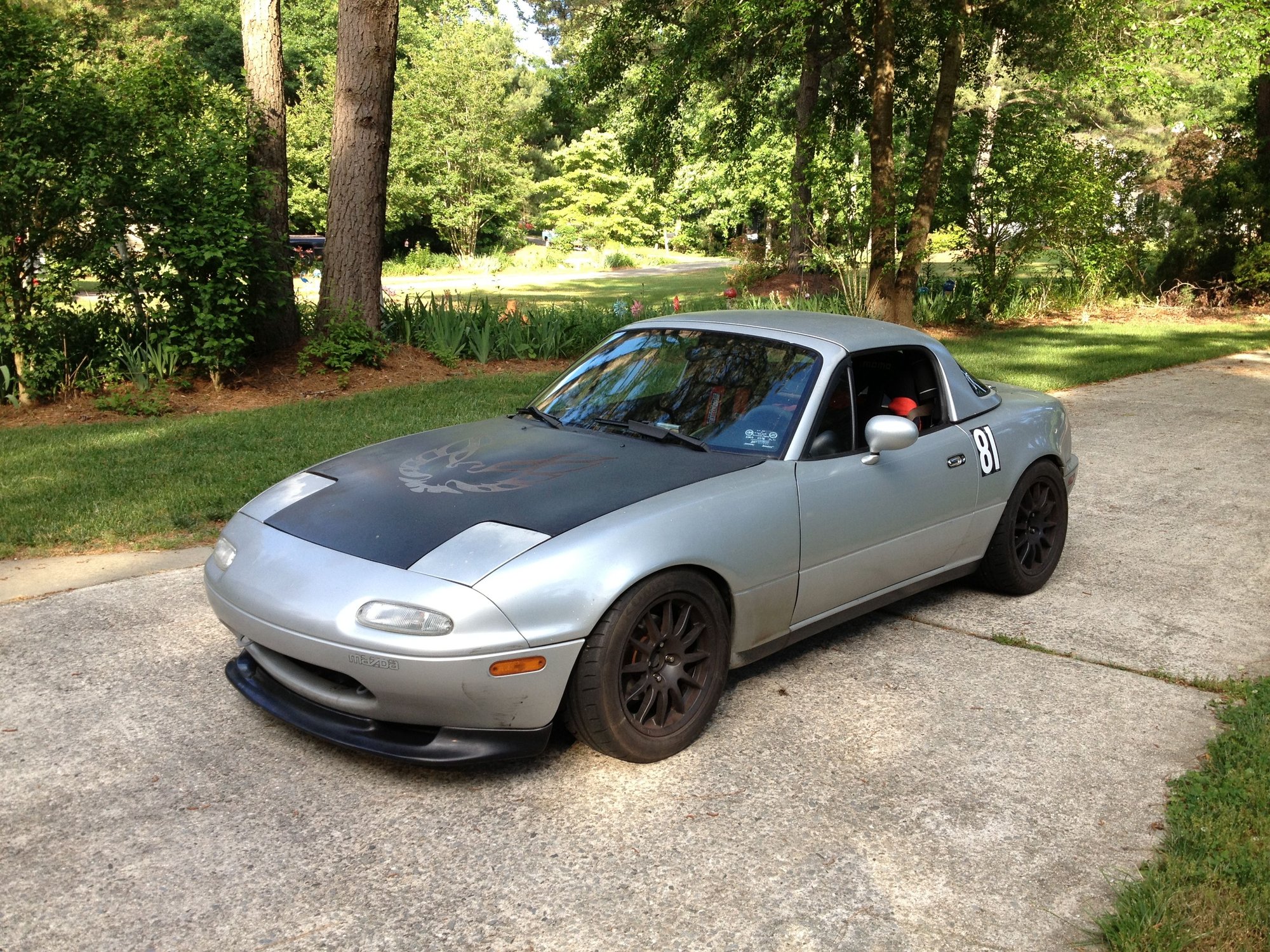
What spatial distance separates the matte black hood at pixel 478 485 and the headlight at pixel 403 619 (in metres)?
0.17

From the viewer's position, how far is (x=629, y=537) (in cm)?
356

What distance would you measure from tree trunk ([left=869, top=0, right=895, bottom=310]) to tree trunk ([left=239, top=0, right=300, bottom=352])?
23.1 ft

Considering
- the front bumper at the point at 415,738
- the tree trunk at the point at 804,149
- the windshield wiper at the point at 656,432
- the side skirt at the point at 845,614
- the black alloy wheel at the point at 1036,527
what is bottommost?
the front bumper at the point at 415,738

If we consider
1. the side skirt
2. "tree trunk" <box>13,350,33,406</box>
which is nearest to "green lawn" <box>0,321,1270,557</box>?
"tree trunk" <box>13,350,33,406</box>

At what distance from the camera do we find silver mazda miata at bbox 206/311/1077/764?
3354 mm

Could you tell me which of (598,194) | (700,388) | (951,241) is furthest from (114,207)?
(598,194)

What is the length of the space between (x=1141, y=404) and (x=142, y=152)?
32.1ft

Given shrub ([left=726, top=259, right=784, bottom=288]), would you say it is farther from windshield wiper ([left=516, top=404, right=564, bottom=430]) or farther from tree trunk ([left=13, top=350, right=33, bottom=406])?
windshield wiper ([left=516, top=404, right=564, bottom=430])

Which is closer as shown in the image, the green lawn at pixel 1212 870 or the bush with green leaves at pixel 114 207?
the green lawn at pixel 1212 870

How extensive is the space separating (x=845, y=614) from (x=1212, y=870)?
169 centimetres

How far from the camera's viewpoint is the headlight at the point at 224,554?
12.9ft

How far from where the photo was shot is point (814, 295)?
1750cm

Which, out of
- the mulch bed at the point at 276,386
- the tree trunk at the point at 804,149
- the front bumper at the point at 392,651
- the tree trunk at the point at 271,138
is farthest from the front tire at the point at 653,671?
the tree trunk at the point at 804,149

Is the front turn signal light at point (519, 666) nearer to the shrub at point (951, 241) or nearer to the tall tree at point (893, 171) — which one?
the tall tree at point (893, 171)
